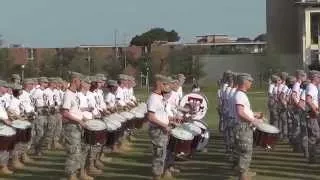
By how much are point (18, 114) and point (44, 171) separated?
1.16 meters

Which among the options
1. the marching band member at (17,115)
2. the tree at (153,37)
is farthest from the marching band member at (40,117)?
the tree at (153,37)

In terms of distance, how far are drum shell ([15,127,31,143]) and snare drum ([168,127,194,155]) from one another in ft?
9.34

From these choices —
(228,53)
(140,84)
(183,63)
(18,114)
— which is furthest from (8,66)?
(18,114)

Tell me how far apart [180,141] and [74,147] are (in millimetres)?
1665

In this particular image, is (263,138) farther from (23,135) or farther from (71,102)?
(23,135)

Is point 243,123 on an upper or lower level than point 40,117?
upper

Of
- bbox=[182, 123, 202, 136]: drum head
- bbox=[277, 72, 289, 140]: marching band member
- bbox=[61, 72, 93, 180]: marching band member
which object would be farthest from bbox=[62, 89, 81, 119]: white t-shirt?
bbox=[277, 72, 289, 140]: marching band member

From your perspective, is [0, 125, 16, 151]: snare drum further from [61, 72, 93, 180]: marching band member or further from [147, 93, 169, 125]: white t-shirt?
[147, 93, 169, 125]: white t-shirt

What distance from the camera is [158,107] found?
11.1 m

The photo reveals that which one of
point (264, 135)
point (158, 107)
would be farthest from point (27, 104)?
point (264, 135)

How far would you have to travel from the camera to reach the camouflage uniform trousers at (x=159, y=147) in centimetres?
1131

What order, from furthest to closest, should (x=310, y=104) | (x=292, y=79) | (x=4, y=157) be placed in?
(x=292, y=79) → (x=4, y=157) → (x=310, y=104)

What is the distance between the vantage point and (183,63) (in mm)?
78562

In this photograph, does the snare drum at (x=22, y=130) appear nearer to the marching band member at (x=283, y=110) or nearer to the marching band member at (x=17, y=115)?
the marching band member at (x=17, y=115)
